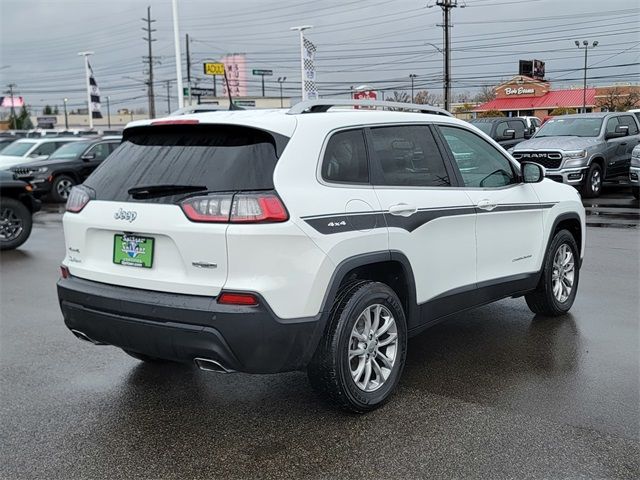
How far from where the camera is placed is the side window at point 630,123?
16922mm

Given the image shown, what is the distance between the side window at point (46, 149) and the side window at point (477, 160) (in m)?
18.7

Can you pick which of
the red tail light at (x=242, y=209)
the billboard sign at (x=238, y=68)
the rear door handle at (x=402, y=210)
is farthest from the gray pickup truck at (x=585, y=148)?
the billboard sign at (x=238, y=68)

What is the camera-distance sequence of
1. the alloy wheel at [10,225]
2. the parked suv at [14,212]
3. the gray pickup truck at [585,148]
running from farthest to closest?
the gray pickup truck at [585,148], the alloy wheel at [10,225], the parked suv at [14,212]

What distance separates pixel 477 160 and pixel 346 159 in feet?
5.07

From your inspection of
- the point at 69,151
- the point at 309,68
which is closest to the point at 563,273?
the point at 69,151

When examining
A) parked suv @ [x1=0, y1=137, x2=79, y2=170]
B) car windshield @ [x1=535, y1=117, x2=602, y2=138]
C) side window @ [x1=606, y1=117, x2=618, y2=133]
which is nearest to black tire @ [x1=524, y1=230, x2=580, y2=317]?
car windshield @ [x1=535, y1=117, x2=602, y2=138]

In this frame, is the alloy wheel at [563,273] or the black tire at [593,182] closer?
the alloy wheel at [563,273]

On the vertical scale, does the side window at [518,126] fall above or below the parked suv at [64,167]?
above

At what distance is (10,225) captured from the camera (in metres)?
10.7

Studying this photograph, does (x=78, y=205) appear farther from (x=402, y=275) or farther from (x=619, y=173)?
(x=619, y=173)

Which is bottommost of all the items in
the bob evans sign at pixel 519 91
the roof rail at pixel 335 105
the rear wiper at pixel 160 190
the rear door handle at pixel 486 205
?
the rear door handle at pixel 486 205

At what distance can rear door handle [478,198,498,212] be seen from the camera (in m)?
4.90

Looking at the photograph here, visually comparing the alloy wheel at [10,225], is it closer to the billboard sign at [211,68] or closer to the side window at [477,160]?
the side window at [477,160]

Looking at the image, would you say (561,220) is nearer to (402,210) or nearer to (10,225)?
(402,210)
